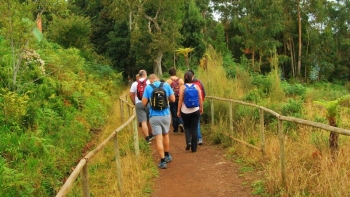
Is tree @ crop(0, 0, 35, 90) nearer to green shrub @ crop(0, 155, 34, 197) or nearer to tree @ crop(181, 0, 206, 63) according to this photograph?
green shrub @ crop(0, 155, 34, 197)

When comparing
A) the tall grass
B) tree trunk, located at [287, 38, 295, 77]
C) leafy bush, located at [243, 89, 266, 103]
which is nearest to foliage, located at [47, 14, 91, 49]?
the tall grass

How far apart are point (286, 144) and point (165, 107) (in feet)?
7.73

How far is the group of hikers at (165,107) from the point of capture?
7.05m

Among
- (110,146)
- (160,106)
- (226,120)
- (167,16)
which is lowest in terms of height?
(110,146)

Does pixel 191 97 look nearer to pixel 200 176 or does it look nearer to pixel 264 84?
pixel 200 176

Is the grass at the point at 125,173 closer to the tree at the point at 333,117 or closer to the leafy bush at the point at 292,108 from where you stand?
the tree at the point at 333,117

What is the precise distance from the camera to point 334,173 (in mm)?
4633

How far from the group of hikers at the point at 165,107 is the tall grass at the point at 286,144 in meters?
1.05

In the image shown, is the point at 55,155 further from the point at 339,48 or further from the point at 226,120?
the point at 339,48

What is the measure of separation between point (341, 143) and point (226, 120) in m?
3.51

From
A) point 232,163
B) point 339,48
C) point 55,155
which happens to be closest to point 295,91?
point 232,163

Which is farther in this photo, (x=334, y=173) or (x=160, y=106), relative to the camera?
(x=160, y=106)

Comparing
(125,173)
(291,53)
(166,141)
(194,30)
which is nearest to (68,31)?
(194,30)

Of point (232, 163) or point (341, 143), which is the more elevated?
point (341, 143)
